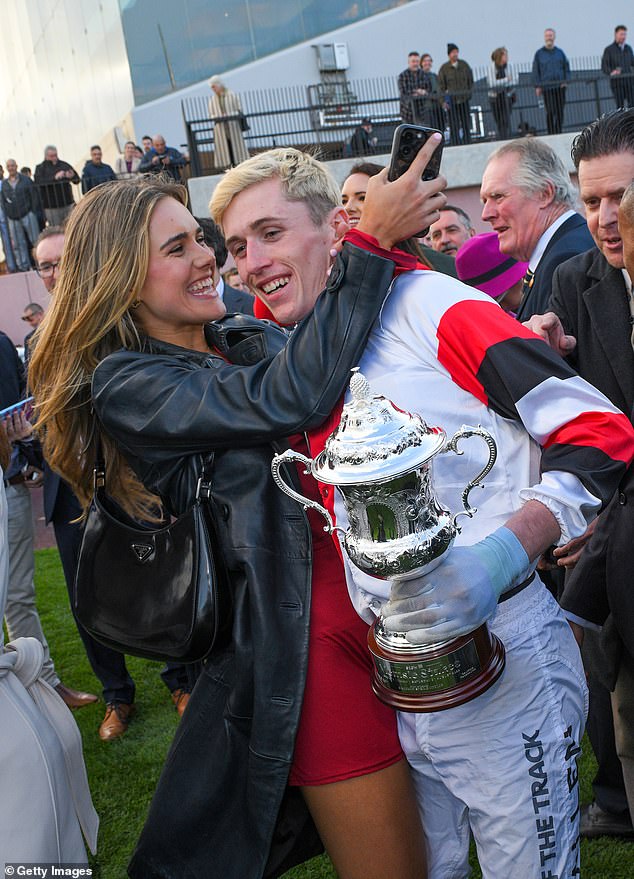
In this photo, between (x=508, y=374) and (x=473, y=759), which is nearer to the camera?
(x=508, y=374)

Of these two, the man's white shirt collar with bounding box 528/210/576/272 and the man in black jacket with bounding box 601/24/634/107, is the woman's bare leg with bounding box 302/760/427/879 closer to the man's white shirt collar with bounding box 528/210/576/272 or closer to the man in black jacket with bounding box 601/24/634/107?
the man's white shirt collar with bounding box 528/210/576/272

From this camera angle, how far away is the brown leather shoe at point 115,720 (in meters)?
4.72

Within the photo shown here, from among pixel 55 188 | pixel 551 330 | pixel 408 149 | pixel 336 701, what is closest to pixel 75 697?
pixel 336 701

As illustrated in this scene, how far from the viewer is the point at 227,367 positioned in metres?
1.98

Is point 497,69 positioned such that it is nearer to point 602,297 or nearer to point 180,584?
point 602,297

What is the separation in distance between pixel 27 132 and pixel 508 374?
3318 centimetres

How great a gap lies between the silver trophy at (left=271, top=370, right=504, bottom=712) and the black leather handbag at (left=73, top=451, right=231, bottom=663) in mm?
490

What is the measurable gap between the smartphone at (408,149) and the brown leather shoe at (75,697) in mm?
4279

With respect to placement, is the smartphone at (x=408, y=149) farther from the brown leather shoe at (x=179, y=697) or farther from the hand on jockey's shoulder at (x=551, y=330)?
the brown leather shoe at (x=179, y=697)

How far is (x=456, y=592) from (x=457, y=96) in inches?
678

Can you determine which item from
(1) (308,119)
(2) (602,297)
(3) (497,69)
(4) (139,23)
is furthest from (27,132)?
(2) (602,297)

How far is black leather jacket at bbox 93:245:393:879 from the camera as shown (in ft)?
5.92

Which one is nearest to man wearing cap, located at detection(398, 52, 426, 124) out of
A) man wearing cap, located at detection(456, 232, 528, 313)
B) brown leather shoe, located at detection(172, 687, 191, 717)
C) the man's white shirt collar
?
man wearing cap, located at detection(456, 232, 528, 313)

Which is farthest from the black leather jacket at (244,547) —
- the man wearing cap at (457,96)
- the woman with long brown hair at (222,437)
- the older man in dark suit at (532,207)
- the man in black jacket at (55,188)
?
the man wearing cap at (457,96)
